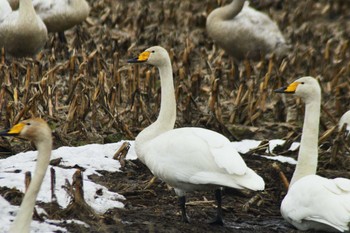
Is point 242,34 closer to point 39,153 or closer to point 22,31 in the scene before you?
point 22,31

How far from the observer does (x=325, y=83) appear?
11305mm

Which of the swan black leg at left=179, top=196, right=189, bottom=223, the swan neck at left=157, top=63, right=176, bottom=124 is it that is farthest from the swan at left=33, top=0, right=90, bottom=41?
the swan black leg at left=179, top=196, right=189, bottom=223

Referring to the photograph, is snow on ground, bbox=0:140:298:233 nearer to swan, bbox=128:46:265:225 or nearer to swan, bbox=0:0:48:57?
swan, bbox=128:46:265:225

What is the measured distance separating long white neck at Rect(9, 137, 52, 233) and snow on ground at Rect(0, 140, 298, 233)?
0.73 metres

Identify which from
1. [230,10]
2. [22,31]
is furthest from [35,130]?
[230,10]

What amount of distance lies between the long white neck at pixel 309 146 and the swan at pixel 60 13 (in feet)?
16.9

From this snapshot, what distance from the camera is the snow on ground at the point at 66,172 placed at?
6.20 m

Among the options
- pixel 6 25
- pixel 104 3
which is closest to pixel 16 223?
pixel 6 25

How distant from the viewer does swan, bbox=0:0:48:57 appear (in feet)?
34.4

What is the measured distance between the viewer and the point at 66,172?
7117 millimetres

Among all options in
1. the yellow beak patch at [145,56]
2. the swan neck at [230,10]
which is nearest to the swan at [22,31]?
the swan neck at [230,10]

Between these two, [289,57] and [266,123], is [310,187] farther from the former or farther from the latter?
[289,57]

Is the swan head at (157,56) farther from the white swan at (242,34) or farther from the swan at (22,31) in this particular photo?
the white swan at (242,34)

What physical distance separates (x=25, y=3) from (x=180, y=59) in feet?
6.18
